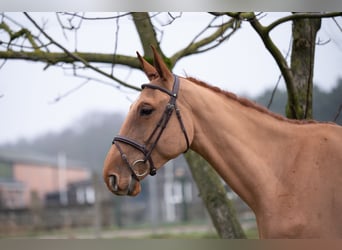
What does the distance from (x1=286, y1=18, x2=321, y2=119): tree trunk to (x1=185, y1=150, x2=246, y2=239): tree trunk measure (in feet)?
1.92

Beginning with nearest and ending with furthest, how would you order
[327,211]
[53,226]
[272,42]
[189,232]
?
[327,211] → [272,42] → [189,232] → [53,226]

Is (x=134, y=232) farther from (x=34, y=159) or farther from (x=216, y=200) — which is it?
(x=216, y=200)

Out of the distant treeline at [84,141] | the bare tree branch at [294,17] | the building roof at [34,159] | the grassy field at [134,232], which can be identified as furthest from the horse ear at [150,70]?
the building roof at [34,159]

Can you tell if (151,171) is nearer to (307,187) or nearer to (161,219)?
(307,187)

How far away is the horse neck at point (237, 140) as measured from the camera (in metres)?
2.04

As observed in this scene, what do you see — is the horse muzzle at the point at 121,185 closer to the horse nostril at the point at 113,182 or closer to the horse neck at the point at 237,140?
the horse nostril at the point at 113,182

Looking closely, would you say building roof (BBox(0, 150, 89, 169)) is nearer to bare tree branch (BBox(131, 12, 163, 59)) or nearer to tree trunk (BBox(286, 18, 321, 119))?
bare tree branch (BBox(131, 12, 163, 59))

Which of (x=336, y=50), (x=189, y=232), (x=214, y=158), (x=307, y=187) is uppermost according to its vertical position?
(x=336, y=50)

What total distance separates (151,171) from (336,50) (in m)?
1.43

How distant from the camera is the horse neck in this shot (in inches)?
80.4

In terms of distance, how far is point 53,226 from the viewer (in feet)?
19.1
